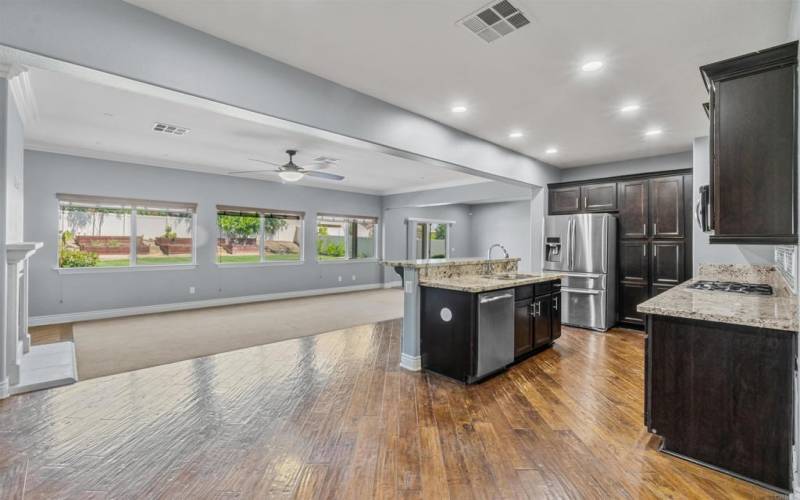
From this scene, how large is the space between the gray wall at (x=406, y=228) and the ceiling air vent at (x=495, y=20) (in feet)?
26.1

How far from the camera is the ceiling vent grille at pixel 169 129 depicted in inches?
184

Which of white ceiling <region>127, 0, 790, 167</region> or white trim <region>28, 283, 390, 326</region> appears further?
white trim <region>28, 283, 390, 326</region>

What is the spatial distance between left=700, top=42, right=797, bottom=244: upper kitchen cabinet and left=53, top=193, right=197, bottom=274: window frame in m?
7.70

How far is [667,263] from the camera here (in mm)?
5410

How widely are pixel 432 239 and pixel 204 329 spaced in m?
7.27

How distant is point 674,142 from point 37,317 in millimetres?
9445

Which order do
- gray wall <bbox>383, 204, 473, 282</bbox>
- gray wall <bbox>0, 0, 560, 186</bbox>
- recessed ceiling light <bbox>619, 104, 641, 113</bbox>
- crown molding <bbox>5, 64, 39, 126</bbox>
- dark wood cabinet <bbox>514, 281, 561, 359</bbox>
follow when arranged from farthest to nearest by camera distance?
1. gray wall <bbox>383, 204, 473, 282</bbox>
2. dark wood cabinet <bbox>514, 281, 561, 359</bbox>
3. recessed ceiling light <bbox>619, 104, 641, 113</bbox>
4. crown molding <bbox>5, 64, 39, 126</bbox>
5. gray wall <bbox>0, 0, 560, 186</bbox>

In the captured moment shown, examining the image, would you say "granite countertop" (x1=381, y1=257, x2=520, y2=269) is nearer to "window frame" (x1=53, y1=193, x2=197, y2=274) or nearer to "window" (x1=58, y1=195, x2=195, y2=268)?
"window frame" (x1=53, y1=193, x2=197, y2=274)

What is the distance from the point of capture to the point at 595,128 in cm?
445

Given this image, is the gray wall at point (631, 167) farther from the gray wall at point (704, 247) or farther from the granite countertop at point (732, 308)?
the granite countertop at point (732, 308)

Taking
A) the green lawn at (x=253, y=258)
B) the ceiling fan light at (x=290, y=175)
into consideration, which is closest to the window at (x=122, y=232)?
the green lawn at (x=253, y=258)

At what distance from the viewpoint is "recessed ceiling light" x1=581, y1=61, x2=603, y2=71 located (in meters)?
2.91

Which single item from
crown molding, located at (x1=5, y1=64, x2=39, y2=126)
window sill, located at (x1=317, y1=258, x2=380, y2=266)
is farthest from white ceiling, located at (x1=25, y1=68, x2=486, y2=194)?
window sill, located at (x1=317, y1=258, x2=380, y2=266)

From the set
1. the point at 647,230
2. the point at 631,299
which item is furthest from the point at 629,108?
the point at 631,299
